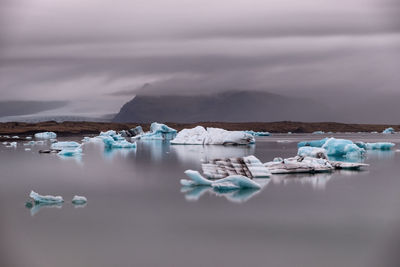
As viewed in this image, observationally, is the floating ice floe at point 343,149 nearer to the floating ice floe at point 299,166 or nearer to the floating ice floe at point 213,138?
the floating ice floe at point 299,166

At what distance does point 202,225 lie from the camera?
24.9 feet

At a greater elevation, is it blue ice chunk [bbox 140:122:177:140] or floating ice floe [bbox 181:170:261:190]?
blue ice chunk [bbox 140:122:177:140]

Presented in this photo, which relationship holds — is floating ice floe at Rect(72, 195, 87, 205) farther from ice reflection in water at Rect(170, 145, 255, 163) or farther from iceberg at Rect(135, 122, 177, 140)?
iceberg at Rect(135, 122, 177, 140)

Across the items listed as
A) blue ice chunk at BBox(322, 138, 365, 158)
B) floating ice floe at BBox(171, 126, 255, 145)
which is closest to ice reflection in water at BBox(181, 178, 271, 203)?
blue ice chunk at BBox(322, 138, 365, 158)

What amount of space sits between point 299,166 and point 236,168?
121 inches

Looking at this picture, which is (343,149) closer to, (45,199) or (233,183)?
(233,183)

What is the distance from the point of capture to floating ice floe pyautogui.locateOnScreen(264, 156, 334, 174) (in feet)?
48.1

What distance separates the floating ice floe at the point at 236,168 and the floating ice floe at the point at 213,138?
21611 mm

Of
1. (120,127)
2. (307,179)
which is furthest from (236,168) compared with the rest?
(120,127)

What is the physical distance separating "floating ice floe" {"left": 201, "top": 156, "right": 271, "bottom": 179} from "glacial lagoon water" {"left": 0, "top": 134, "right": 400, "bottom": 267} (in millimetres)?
570

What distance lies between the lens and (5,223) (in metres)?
7.83

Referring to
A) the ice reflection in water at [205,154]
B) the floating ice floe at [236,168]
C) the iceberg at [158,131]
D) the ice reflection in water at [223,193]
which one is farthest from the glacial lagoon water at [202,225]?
the iceberg at [158,131]

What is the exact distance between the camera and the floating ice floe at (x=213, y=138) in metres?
35.4

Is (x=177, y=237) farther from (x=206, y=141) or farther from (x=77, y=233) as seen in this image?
(x=206, y=141)
